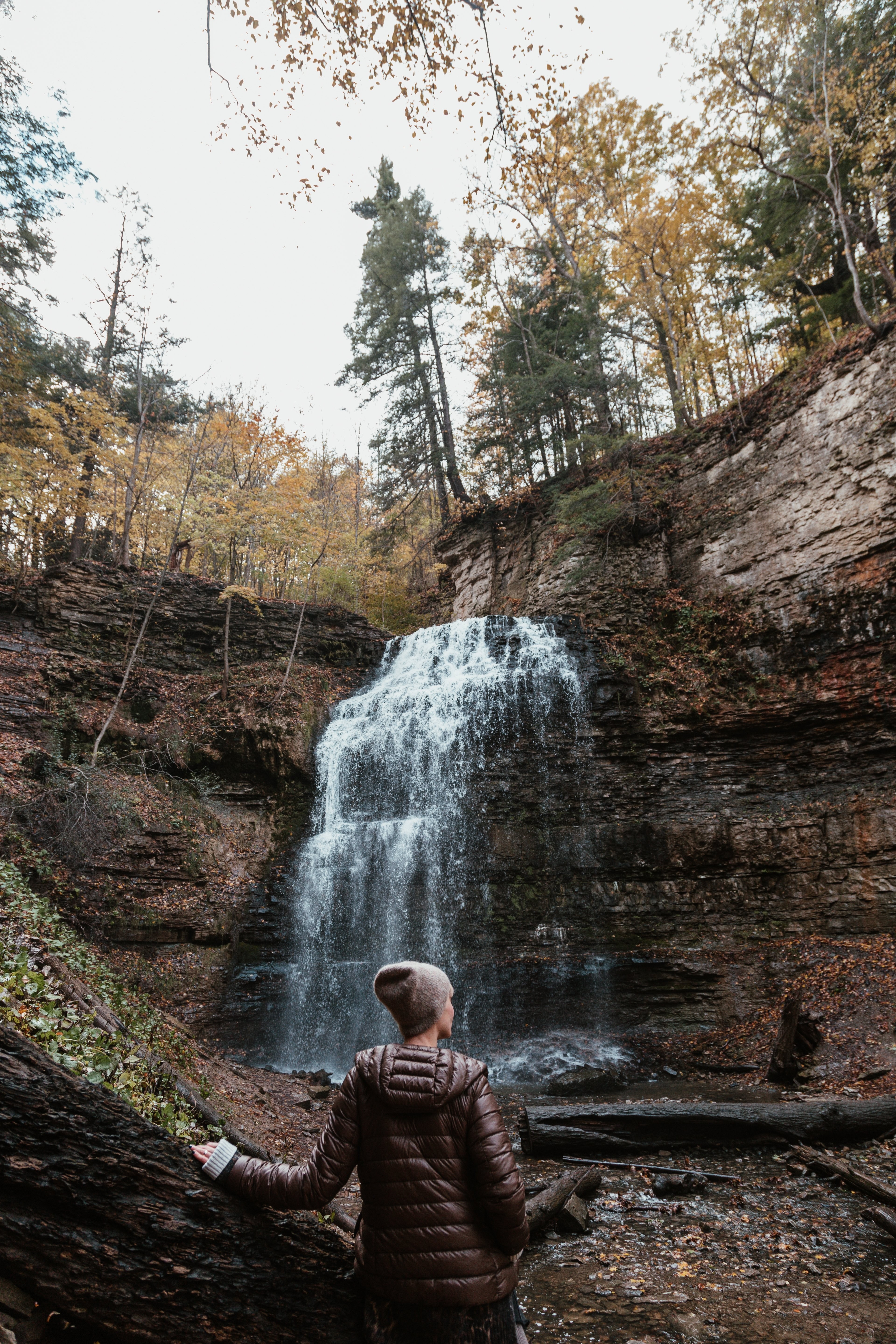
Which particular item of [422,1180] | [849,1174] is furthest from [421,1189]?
[849,1174]

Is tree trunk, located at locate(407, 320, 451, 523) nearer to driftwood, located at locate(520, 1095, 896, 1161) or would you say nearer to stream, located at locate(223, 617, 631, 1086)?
stream, located at locate(223, 617, 631, 1086)

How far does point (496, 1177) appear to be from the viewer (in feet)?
5.46

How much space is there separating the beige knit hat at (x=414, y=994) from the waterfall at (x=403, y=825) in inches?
385

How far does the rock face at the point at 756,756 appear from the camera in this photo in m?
10.1

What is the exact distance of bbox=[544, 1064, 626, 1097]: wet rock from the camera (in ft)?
26.1

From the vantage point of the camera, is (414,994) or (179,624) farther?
(179,624)

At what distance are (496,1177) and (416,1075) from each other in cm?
31

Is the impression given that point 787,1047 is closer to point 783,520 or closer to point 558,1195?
point 558,1195

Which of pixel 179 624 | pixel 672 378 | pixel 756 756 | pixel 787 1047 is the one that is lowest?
pixel 787 1047

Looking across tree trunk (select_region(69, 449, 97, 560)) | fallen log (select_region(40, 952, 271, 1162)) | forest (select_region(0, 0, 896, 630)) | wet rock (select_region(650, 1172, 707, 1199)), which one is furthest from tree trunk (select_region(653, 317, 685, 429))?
fallen log (select_region(40, 952, 271, 1162))

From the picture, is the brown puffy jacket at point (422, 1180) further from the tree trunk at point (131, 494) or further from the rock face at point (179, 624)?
the tree trunk at point (131, 494)

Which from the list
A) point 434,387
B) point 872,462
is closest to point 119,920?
point 872,462

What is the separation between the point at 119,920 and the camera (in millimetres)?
10203

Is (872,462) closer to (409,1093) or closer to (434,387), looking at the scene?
(409,1093)
